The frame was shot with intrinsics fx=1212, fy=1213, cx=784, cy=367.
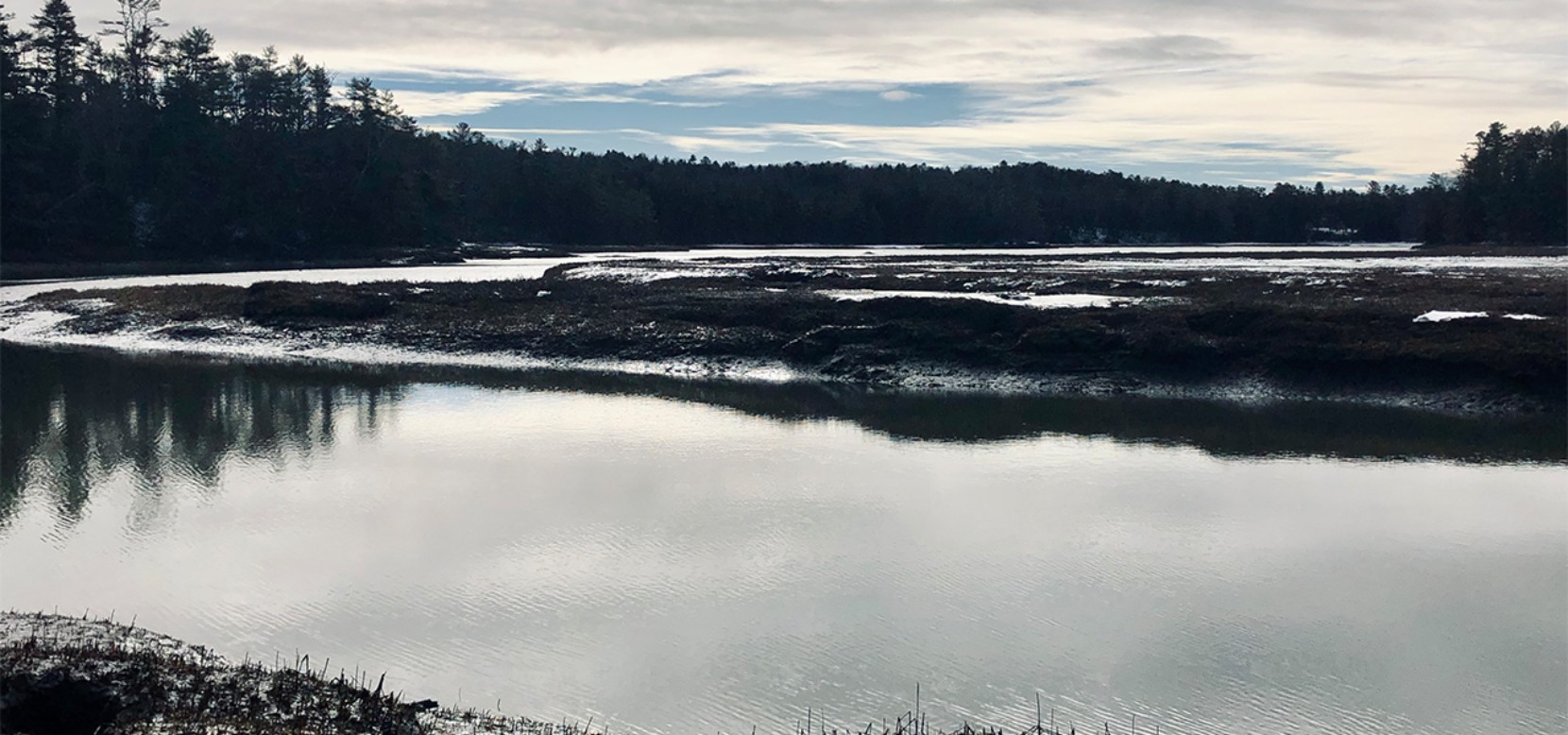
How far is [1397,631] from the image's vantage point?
1379 cm

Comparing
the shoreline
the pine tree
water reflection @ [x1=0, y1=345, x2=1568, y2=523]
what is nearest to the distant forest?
the pine tree

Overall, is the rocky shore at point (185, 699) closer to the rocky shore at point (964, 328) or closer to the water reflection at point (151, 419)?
the water reflection at point (151, 419)

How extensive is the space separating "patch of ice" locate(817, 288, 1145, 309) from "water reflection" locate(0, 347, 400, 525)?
59.4 feet

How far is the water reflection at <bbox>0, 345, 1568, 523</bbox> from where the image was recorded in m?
24.5

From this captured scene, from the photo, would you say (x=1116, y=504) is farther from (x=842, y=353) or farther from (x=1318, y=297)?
(x=1318, y=297)

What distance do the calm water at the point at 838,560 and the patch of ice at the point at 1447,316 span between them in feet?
20.8

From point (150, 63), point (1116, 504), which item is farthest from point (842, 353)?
point (150, 63)

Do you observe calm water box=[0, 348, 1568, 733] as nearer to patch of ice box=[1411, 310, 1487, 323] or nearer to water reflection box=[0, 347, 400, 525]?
water reflection box=[0, 347, 400, 525]

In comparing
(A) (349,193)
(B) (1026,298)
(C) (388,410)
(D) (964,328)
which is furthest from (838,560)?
(A) (349,193)

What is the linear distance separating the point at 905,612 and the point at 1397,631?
5569 mm

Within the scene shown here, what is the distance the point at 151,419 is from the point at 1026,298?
29.7 m

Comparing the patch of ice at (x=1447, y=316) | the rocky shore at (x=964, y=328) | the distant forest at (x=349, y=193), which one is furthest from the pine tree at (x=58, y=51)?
the patch of ice at (x=1447, y=316)

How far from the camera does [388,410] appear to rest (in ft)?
103

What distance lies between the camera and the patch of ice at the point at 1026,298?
136ft
